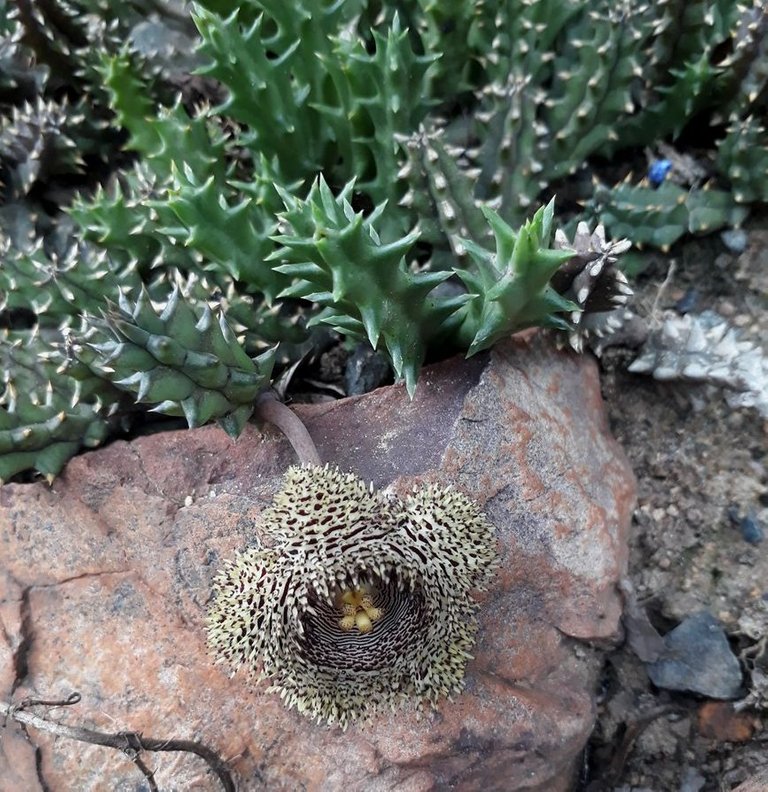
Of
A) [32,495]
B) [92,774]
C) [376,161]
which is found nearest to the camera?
[92,774]

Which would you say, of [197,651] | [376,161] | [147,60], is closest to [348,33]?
[376,161]

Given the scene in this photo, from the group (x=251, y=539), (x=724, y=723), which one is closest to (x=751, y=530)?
(x=724, y=723)

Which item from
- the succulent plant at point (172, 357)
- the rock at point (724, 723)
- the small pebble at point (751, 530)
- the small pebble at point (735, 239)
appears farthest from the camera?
the small pebble at point (735, 239)

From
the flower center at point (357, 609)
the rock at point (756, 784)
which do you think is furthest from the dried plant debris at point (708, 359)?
the flower center at point (357, 609)

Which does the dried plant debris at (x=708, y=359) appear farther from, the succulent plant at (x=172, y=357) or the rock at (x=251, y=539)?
the succulent plant at (x=172, y=357)

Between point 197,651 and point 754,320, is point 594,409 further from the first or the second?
point 197,651

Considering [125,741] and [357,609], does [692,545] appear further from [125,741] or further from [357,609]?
[125,741]
